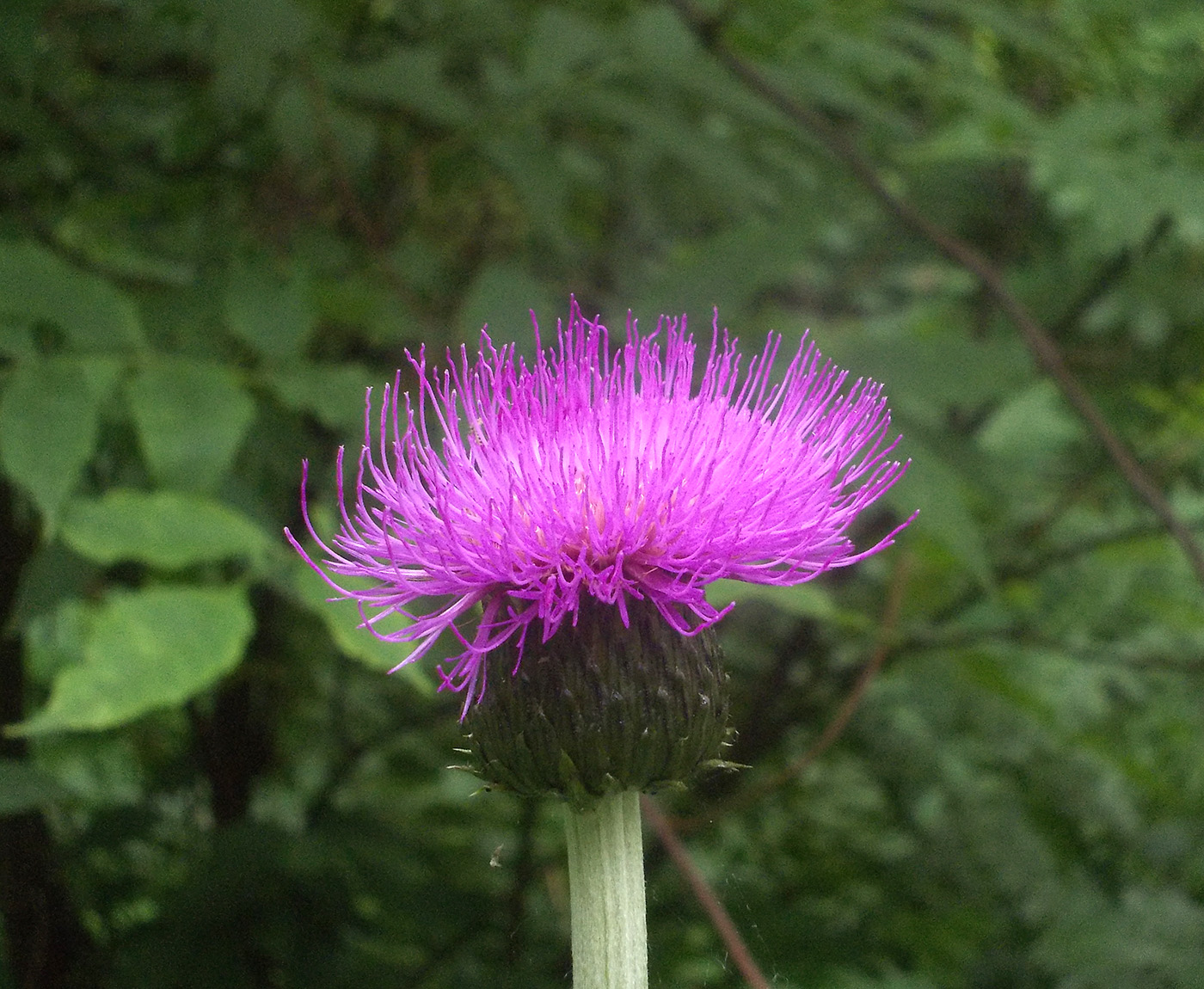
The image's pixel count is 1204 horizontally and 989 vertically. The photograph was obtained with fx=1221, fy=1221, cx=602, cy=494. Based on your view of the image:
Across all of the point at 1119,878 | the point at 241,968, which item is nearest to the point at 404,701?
the point at 241,968

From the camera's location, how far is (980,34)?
4.48m

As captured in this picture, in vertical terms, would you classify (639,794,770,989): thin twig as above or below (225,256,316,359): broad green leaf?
below

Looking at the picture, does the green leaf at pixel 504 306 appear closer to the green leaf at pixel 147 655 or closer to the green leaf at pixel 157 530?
the green leaf at pixel 157 530

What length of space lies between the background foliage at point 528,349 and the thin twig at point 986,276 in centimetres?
5

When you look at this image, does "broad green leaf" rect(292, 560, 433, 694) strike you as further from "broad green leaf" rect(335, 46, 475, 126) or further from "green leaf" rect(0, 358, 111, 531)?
"broad green leaf" rect(335, 46, 475, 126)

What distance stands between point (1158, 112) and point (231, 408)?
249 cm

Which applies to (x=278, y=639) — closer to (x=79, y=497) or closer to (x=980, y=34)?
(x=79, y=497)

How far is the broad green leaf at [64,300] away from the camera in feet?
7.28

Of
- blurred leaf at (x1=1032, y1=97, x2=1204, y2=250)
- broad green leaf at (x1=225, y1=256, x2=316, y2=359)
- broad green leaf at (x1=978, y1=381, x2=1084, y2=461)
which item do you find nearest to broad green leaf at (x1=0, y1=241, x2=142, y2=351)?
broad green leaf at (x1=225, y1=256, x2=316, y2=359)

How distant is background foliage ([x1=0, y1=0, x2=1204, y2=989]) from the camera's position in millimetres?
2340

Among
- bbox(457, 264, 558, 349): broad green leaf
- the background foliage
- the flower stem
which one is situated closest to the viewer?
the flower stem

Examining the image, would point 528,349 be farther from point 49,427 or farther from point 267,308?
point 49,427

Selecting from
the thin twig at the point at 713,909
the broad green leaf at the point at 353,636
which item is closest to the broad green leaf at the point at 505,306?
the broad green leaf at the point at 353,636

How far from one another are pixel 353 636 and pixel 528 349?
1070 mm
